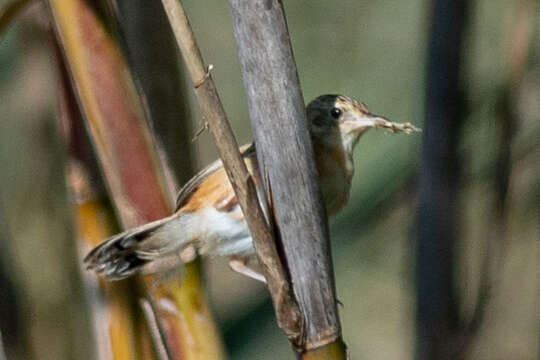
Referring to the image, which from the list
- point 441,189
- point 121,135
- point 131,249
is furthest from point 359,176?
point 121,135

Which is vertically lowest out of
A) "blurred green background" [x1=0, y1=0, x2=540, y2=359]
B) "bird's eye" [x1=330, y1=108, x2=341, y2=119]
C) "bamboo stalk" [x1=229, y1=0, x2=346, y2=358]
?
"blurred green background" [x1=0, y1=0, x2=540, y2=359]

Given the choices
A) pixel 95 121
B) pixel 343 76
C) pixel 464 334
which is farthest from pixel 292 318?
pixel 343 76

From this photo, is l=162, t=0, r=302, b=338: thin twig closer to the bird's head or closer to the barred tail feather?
the barred tail feather

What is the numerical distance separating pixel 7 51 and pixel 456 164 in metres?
0.88

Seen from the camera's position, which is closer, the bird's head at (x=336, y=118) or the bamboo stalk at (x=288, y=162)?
the bamboo stalk at (x=288, y=162)

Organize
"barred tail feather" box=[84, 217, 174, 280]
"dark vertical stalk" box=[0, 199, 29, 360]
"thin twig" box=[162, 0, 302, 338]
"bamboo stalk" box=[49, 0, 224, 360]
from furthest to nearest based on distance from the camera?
"dark vertical stalk" box=[0, 199, 29, 360]
"barred tail feather" box=[84, 217, 174, 280]
"bamboo stalk" box=[49, 0, 224, 360]
"thin twig" box=[162, 0, 302, 338]

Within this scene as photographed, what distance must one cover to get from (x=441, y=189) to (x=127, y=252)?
387 millimetres

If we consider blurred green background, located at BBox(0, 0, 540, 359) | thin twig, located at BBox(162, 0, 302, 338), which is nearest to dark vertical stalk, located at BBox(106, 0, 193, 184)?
blurred green background, located at BBox(0, 0, 540, 359)

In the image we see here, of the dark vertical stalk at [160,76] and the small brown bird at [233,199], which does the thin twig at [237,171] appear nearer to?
the dark vertical stalk at [160,76]

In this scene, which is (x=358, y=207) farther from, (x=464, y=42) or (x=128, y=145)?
(x=128, y=145)

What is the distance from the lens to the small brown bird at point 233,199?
1049 millimetres

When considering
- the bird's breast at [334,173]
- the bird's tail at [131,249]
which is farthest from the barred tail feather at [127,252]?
the bird's breast at [334,173]

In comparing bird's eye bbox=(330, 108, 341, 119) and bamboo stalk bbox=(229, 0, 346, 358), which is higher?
bamboo stalk bbox=(229, 0, 346, 358)

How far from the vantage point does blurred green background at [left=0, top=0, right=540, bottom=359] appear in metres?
1.11
